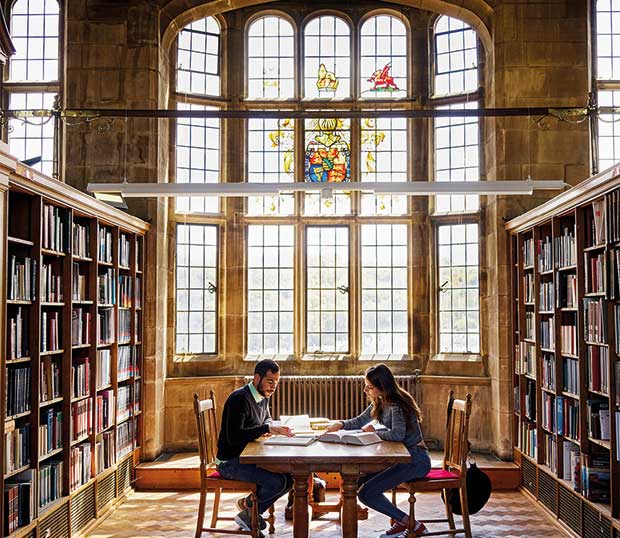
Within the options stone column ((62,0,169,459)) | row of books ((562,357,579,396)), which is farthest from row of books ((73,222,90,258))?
row of books ((562,357,579,396))

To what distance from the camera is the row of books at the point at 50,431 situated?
5.83 metres

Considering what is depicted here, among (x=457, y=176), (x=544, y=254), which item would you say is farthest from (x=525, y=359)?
(x=457, y=176)

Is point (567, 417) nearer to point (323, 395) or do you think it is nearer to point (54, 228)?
point (323, 395)

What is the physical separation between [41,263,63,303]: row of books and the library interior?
1.3 inches

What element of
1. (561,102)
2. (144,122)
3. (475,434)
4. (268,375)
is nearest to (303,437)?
(268,375)

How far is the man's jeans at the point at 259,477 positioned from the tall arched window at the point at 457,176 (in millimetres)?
4081

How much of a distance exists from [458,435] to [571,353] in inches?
47.7

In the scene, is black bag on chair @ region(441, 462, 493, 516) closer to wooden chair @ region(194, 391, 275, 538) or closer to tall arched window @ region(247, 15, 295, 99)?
wooden chair @ region(194, 391, 275, 538)

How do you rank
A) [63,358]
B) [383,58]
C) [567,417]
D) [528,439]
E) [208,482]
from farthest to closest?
[383,58]
[528,439]
[567,417]
[63,358]
[208,482]

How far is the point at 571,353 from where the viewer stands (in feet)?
21.9

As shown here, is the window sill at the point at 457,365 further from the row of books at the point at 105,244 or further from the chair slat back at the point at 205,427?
the row of books at the point at 105,244

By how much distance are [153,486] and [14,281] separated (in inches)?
148

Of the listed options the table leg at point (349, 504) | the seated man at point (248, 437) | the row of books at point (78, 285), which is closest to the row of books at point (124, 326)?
the row of books at point (78, 285)

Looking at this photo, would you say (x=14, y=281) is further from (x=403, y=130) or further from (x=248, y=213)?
(x=403, y=130)
